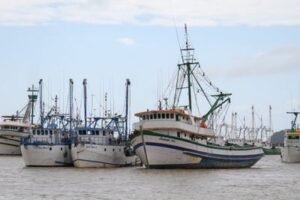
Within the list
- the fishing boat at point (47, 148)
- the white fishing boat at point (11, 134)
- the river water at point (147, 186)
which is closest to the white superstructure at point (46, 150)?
the fishing boat at point (47, 148)

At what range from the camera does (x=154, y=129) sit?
71812 millimetres

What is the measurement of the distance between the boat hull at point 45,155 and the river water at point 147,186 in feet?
39.5

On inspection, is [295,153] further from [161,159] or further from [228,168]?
[161,159]

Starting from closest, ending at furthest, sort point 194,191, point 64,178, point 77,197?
point 77,197
point 194,191
point 64,178

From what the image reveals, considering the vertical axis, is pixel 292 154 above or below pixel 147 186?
above

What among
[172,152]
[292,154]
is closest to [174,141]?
[172,152]

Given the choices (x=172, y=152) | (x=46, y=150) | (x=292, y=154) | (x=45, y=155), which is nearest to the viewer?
(x=172, y=152)

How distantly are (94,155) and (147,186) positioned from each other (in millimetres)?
27289

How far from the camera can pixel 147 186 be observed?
52562mm

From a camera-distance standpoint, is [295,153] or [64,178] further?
[295,153]

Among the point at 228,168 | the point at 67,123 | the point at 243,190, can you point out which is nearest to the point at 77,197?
the point at 243,190

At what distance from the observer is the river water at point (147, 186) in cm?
Answer: 4597

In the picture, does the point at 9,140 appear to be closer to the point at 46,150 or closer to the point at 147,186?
the point at 46,150

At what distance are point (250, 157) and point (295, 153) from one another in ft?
75.1
